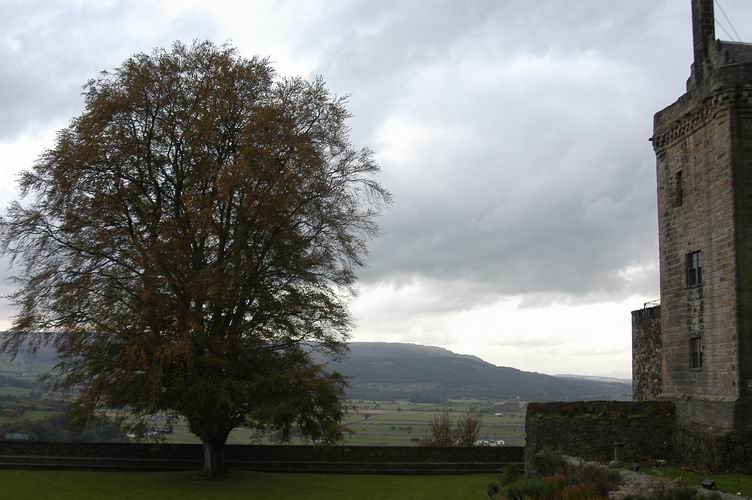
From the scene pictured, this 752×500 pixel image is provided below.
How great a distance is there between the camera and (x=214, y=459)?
77.7ft

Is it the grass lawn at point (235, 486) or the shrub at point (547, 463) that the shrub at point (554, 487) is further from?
the grass lawn at point (235, 486)

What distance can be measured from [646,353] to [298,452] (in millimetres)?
16044

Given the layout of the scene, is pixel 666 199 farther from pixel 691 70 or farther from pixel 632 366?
pixel 632 366

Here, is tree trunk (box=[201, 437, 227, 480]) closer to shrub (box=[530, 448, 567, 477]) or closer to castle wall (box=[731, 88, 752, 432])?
shrub (box=[530, 448, 567, 477])

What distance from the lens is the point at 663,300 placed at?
26969 millimetres

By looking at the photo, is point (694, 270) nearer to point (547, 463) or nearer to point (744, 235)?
point (744, 235)

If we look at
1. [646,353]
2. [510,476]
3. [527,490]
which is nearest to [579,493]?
[527,490]

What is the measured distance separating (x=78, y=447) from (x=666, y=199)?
23831mm

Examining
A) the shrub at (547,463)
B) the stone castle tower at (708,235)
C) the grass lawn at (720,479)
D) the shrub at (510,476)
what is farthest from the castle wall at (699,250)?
the shrub at (510,476)

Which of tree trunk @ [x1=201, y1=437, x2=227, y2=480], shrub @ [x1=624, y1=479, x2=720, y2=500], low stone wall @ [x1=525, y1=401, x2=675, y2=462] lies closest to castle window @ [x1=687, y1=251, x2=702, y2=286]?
low stone wall @ [x1=525, y1=401, x2=675, y2=462]

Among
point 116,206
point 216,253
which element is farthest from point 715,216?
point 116,206

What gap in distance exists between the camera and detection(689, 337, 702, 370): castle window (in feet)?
79.9

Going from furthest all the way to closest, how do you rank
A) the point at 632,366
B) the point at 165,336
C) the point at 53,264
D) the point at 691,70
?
the point at 632,366 < the point at 691,70 < the point at 53,264 < the point at 165,336

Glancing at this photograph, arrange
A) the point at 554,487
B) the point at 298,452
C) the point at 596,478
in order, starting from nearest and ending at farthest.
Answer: the point at 596,478, the point at 554,487, the point at 298,452
